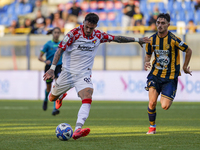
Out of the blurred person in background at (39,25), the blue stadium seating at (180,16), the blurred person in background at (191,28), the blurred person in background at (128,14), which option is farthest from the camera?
the blue stadium seating at (180,16)

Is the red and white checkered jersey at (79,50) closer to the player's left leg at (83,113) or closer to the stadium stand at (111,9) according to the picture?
the player's left leg at (83,113)

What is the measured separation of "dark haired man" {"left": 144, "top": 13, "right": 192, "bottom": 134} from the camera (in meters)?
6.25

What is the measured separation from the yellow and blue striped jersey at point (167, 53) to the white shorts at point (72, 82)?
116 cm

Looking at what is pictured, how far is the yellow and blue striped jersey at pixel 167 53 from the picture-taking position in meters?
6.26

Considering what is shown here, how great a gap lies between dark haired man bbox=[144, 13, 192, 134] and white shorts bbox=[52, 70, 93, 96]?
3.26 ft

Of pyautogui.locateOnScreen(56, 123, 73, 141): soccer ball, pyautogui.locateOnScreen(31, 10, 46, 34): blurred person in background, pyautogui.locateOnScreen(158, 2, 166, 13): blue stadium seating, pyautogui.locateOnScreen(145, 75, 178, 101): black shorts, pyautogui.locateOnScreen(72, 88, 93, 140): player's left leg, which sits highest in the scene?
pyautogui.locateOnScreen(158, 2, 166, 13): blue stadium seating

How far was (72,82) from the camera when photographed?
6141mm

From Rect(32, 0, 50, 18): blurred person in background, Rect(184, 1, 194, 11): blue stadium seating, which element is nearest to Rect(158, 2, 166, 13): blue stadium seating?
Rect(184, 1, 194, 11): blue stadium seating

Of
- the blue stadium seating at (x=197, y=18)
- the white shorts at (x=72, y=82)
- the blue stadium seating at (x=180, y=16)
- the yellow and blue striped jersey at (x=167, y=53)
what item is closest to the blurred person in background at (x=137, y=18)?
the blue stadium seating at (x=180, y=16)

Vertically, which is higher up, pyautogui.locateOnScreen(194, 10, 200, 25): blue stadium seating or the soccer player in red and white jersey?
pyautogui.locateOnScreen(194, 10, 200, 25): blue stadium seating

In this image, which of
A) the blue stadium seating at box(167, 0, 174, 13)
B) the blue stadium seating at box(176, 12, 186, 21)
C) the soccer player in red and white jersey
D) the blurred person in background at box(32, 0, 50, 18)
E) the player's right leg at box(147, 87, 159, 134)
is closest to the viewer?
the soccer player in red and white jersey

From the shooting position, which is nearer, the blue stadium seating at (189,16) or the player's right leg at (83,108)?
the player's right leg at (83,108)

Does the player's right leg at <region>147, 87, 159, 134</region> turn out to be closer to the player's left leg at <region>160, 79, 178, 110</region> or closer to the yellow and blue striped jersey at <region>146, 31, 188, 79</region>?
the player's left leg at <region>160, 79, 178, 110</region>

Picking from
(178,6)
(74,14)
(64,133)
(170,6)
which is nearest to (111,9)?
(74,14)
